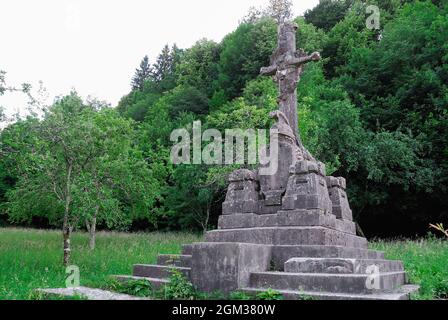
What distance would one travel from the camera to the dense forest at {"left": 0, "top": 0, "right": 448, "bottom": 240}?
1333 cm

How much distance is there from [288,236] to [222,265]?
1.99 m

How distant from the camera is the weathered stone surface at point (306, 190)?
29.3 feet

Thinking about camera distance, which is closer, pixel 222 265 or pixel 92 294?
pixel 222 265

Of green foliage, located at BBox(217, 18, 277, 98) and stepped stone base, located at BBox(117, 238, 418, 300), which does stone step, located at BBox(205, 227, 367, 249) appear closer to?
stepped stone base, located at BBox(117, 238, 418, 300)

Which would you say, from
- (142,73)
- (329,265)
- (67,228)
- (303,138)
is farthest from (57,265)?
(142,73)

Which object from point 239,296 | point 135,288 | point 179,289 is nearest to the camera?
point 239,296

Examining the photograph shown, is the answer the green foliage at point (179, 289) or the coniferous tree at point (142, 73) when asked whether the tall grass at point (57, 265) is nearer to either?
the green foliage at point (179, 289)

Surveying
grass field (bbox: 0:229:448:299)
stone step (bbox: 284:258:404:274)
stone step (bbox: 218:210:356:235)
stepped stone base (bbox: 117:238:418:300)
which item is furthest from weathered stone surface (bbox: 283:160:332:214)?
grass field (bbox: 0:229:448:299)

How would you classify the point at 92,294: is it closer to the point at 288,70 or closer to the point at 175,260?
the point at 175,260

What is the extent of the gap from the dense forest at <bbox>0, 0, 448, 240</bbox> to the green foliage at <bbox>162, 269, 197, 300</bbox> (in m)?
5.78

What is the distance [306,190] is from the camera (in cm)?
912
